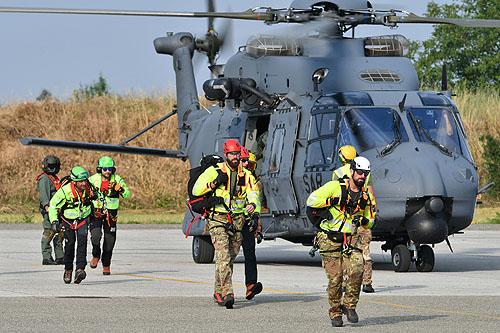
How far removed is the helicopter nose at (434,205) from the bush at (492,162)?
22196mm

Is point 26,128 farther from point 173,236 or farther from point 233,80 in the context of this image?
point 233,80

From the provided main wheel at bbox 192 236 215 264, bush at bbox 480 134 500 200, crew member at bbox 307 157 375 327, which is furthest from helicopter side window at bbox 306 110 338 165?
bush at bbox 480 134 500 200

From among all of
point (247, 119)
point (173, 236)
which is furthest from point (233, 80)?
point (173, 236)

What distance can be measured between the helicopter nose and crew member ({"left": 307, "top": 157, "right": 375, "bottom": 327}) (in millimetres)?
5082

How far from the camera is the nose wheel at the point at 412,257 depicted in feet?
53.0

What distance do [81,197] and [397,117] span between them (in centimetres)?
531

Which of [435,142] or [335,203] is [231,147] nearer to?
[335,203]

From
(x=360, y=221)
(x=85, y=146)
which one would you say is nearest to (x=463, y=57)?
(x=85, y=146)

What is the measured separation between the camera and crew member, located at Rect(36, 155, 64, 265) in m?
17.6

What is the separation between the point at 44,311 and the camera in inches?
435

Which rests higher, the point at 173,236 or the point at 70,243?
the point at 70,243

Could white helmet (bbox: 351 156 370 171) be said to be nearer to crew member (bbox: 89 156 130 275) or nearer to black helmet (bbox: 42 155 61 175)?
crew member (bbox: 89 156 130 275)

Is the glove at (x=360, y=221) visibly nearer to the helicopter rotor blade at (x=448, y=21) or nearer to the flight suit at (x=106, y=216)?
the helicopter rotor blade at (x=448, y=21)

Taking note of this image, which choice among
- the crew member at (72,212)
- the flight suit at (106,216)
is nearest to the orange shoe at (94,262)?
the flight suit at (106,216)
